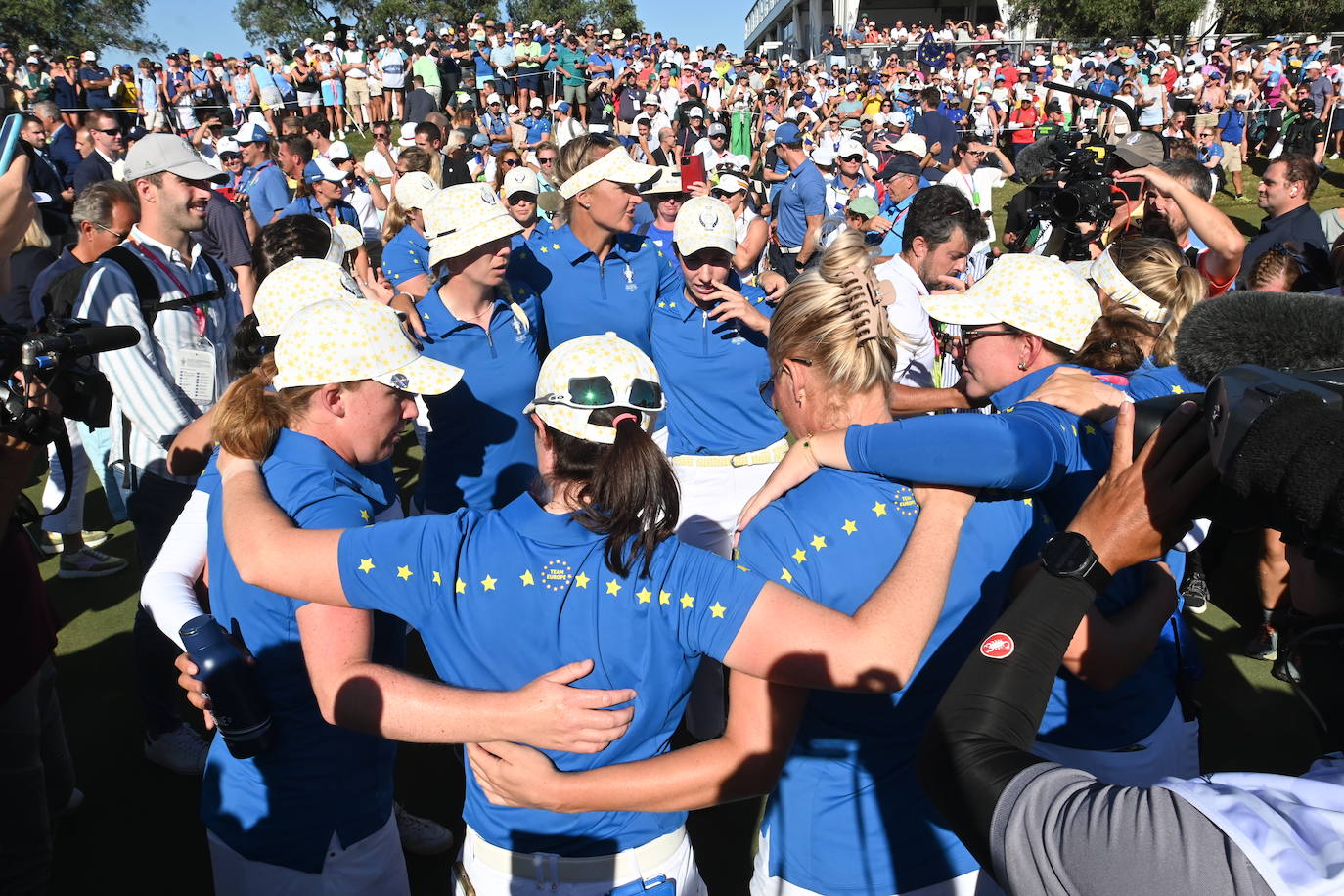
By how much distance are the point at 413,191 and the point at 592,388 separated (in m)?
5.55

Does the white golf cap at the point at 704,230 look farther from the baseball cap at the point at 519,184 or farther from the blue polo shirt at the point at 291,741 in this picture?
the baseball cap at the point at 519,184

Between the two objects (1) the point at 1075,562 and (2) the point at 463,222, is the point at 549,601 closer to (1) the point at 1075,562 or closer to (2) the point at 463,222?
(1) the point at 1075,562

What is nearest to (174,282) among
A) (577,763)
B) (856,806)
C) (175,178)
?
(175,178)

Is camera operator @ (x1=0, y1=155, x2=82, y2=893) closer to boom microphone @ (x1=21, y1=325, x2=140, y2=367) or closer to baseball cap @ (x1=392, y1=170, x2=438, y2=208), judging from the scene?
boom microphone @ (x1=21, y1=325, x2=140, y2=367)

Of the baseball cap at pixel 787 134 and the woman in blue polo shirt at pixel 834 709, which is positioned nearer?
the woman in blue polo shirt at pixel 834 709

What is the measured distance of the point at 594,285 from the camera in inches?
190

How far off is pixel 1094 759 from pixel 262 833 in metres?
2.14

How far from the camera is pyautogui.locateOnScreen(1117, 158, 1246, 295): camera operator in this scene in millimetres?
5031

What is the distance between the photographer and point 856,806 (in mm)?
2096

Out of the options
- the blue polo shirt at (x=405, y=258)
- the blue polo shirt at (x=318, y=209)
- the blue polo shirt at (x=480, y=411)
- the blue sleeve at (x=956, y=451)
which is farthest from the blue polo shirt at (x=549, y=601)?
the blue polo shirt at (x=318, y=209)

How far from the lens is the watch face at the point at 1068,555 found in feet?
5.01

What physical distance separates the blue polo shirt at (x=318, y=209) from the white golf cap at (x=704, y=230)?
4.87 metres

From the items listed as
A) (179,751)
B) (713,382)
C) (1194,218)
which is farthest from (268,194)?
(1194,218)

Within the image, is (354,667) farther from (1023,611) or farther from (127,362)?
(127,362)
